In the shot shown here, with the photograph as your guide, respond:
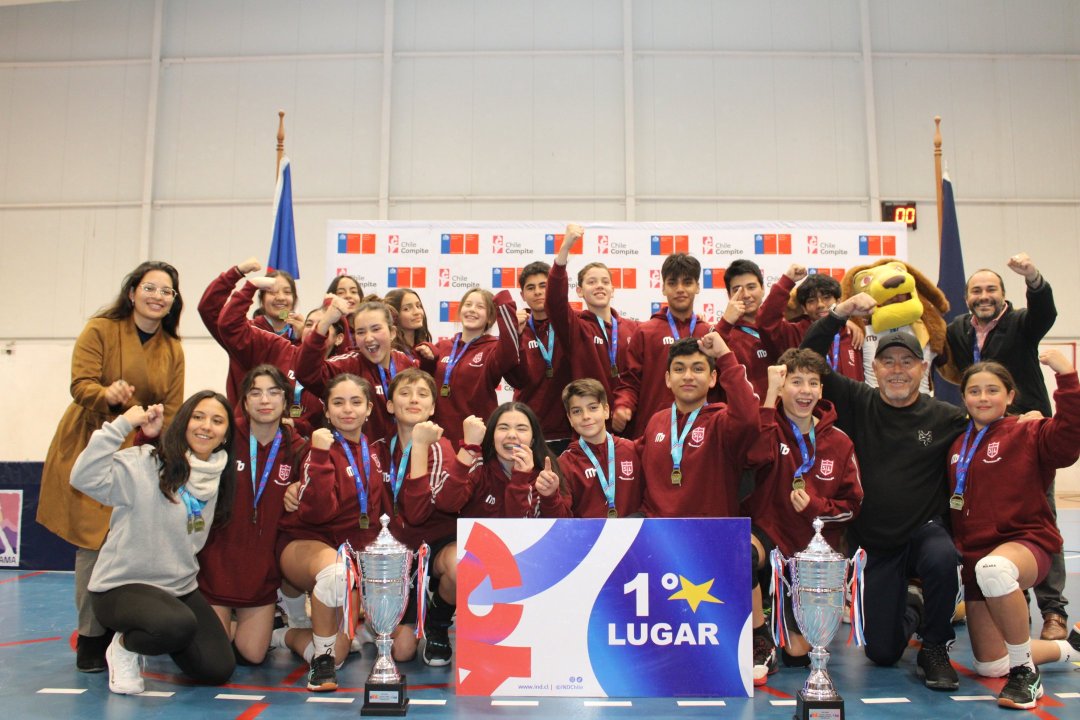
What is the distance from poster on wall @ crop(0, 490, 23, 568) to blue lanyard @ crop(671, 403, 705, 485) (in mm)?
5683

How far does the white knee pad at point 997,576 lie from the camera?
3463 millimetres

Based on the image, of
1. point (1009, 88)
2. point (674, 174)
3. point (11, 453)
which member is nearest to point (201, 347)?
point (11, 453)

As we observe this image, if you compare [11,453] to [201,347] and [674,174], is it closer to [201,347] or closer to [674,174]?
[201,347]

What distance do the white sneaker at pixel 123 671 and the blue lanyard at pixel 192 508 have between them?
1.87 ft

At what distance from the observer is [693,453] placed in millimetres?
4043

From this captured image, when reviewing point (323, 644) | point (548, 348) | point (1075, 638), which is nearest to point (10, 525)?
point (323, 644)

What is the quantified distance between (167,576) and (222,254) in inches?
396

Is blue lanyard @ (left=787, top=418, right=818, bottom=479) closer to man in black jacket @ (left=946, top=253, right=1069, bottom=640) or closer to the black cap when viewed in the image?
the black cap

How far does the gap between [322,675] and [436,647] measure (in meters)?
0.66

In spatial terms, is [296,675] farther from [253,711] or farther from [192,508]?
[192,508]

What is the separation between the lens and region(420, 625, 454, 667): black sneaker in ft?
13.4

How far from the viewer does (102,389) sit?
13.4ft

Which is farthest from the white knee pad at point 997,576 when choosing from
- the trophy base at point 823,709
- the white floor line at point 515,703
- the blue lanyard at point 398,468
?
the blue lanyard at point 398,468

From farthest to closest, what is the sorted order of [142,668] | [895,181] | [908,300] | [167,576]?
[895,181], [908,300], [142,668], [167,576]
